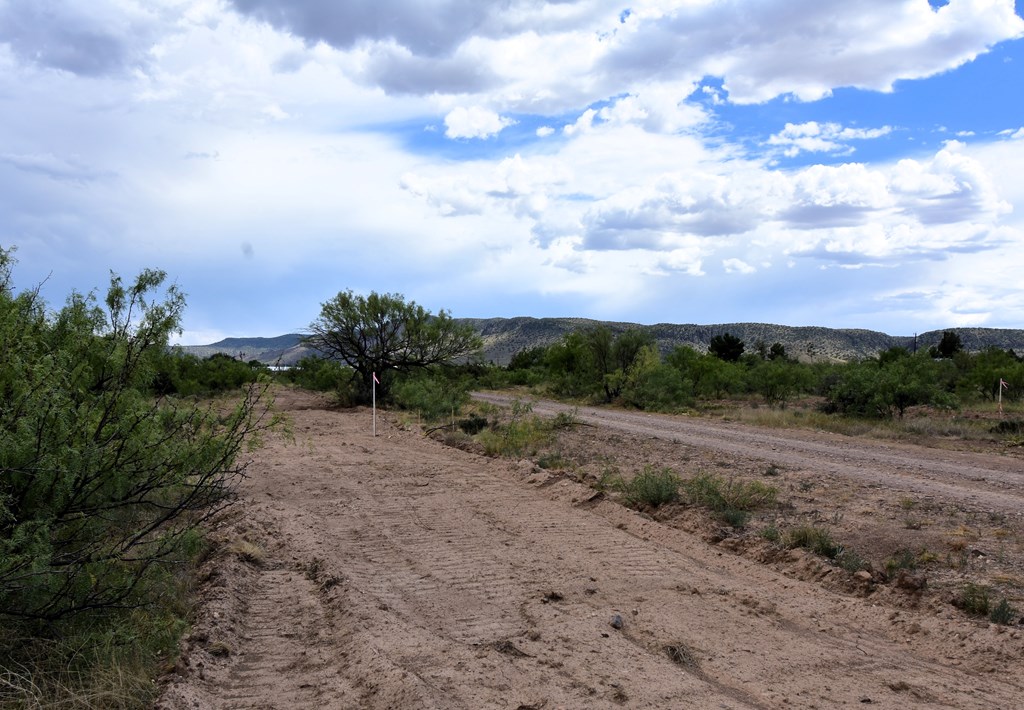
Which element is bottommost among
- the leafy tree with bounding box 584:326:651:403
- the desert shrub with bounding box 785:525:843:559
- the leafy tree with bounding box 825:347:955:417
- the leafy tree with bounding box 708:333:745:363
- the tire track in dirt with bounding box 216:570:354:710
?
the tire track in dirt with bounding box 216:570:354:710

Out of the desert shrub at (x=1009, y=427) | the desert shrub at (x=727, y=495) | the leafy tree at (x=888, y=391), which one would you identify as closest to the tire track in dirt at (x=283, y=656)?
the desert shrub at (x=727, y=495)

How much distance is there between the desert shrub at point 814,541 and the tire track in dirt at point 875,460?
166 inches

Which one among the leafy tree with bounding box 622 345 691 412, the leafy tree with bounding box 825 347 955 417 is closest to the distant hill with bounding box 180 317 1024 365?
the leafy tree with bounding box 622 345 691 412

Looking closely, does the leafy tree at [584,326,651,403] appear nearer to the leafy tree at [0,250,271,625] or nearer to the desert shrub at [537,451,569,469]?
the desert shrub at [537,451,569,469]

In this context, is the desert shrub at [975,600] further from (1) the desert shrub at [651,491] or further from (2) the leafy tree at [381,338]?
(2) the leafy tree at [381,338]

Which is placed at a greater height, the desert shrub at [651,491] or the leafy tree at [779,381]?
the leafy tree at [779,381]

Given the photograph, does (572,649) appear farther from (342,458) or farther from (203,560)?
(342,458)

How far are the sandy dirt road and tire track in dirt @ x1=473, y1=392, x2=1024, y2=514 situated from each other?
599cm

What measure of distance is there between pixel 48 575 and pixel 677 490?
9806 millimetres

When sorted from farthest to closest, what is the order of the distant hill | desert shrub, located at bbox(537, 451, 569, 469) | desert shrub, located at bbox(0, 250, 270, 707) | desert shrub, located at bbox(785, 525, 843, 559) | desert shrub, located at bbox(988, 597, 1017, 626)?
the distant hill < desert shrub, located at bbox(537, 451, 569, 469) < desert shrub, located at bbox(785, 525, 843, 559) < desert shrub, located at bbox(988, 597, 1017, 626) < desert shrub, located at bbox(0, 250, 270, 707)

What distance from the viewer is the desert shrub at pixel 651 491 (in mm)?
13352

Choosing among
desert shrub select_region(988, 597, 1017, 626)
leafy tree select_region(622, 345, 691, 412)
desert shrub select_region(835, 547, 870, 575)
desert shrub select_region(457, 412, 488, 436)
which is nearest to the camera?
desert shrub select_region(988, 597, 1017, 626)

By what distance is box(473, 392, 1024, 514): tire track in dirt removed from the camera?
15.0 m

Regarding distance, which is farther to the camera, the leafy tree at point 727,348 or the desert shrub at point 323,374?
the leafy tree at point 727,348
